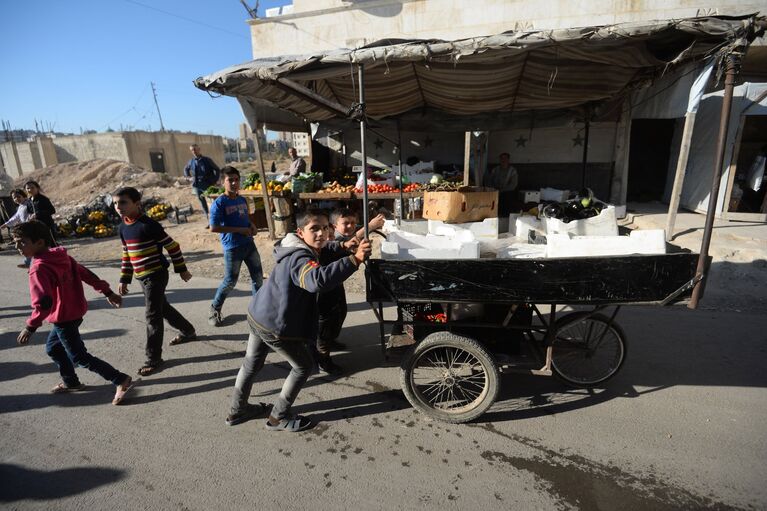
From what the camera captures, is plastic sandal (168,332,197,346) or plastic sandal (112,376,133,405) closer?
plastic sandal (112,376,133,405)

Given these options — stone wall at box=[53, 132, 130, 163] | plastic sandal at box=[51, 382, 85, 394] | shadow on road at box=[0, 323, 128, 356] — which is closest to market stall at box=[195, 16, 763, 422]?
plastic sandal at box=[51, 382, 85, 394]

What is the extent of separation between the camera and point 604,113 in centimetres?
597

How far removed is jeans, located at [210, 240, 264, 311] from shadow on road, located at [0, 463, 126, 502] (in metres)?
2.28

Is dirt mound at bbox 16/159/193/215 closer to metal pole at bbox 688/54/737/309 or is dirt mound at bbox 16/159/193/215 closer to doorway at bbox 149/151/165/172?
doorway at bbox 149/151/165/172

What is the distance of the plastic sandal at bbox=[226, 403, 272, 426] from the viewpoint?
112 inches

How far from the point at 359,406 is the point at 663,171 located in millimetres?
12237

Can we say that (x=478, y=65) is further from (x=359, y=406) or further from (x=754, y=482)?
(x=754, y=482)

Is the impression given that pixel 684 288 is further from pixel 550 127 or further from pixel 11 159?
pixel 11 159

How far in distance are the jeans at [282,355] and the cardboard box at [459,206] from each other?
85.1 inches

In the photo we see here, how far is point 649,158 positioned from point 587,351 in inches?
421

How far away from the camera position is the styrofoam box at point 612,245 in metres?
2.79

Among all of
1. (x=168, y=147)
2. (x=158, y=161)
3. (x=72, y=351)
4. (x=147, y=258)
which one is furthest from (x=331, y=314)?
(x=168, y=147)

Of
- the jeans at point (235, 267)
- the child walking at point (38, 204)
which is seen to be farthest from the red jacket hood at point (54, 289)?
the child walking at point (38, 204)

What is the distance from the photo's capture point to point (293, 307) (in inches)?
98.7
